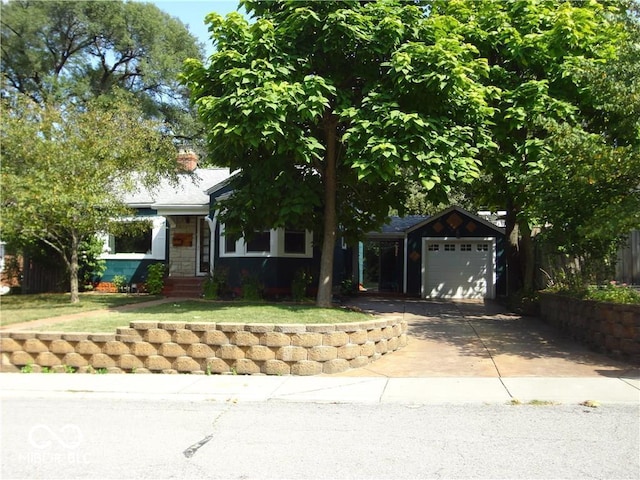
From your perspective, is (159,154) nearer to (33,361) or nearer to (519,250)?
(33,361)

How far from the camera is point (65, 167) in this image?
1289 centimetres

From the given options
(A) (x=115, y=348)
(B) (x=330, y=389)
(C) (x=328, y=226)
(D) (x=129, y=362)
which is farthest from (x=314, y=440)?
(C) (x=328, y=226)

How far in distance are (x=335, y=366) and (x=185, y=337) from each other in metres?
2.47

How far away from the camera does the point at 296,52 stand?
11109 mm

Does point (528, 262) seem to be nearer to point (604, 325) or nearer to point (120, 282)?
point (604, 325)

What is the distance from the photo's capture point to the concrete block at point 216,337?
8664mm

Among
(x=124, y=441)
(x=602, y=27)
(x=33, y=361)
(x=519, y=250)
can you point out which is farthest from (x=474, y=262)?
(x=124, y=441)

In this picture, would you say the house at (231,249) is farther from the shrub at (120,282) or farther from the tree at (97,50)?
the tree at (97,50)

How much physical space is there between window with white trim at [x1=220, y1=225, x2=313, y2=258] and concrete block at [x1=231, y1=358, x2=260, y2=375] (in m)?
Result: 8.31

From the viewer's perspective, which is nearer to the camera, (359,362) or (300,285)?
(359,362)

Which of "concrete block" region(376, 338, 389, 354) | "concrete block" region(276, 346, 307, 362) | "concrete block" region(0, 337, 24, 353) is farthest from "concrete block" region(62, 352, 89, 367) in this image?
"concrete block" region(376, 338, 389, 354)

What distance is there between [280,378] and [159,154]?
31.1 feet

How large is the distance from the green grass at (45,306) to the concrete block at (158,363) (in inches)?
175

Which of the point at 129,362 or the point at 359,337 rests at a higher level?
the point at 359,337
